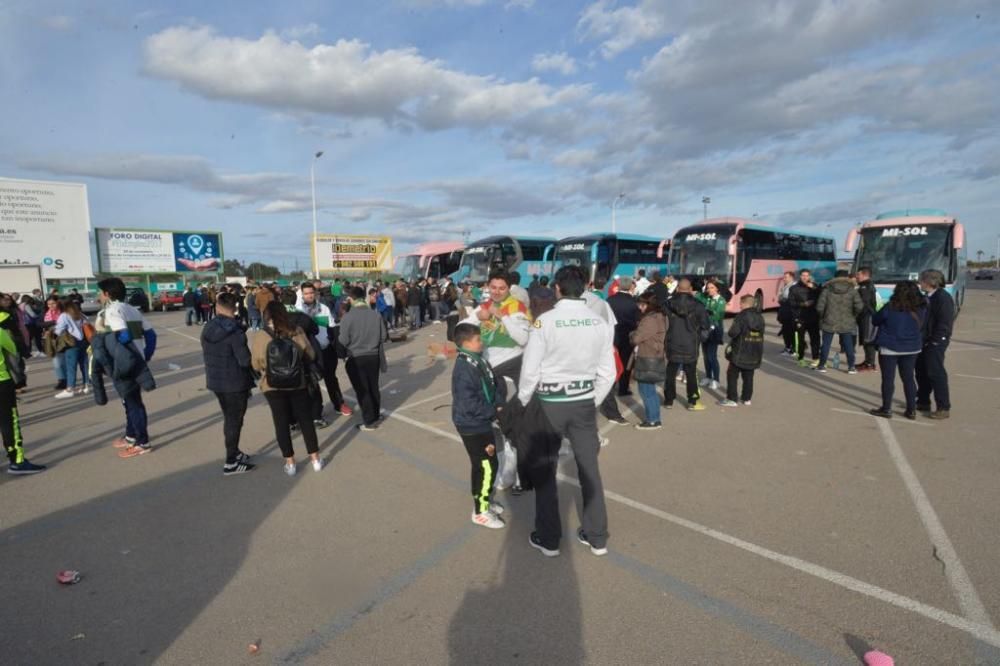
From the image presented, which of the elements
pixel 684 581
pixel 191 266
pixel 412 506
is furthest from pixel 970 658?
pixel 191 266

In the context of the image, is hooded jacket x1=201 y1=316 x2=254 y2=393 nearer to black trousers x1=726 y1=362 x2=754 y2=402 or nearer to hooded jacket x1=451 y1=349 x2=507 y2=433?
hooded jacket x1=451 y1=349 x2=507 y2=433

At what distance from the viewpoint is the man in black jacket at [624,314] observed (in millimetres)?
7137

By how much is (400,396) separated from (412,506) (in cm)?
421

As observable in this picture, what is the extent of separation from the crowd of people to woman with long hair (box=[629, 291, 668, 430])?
0.05ft

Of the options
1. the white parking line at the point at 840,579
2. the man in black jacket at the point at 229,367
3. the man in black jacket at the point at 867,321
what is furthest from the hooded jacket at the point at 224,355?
the man in black jacket at the point at 867,321

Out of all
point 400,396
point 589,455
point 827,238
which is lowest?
point 400,396

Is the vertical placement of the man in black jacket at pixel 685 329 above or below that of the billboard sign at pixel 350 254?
below

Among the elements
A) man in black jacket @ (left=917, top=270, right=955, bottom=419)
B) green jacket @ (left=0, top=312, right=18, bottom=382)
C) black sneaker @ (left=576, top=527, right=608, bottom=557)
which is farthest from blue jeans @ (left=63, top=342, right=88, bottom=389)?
man in black jacket @ (left=917, top=270, right=955, bottom=419)

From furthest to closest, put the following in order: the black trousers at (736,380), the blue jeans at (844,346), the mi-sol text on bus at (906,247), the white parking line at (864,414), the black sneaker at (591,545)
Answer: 1. the mi-sol text on bus at (906,247)
2. the blue jeans at (844,346)
3. the black trousers at (736,380)
4. the white parking line at (864,414)
5. the black sneaker at (591,545)

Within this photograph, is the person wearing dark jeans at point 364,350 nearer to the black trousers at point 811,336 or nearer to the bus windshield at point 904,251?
the black trousers at point 811,336

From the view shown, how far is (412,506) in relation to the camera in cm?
431

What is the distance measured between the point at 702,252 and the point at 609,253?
5071 mm

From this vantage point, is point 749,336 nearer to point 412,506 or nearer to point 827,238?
point 412,506

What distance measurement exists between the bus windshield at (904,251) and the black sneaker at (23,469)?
18.7 metres
